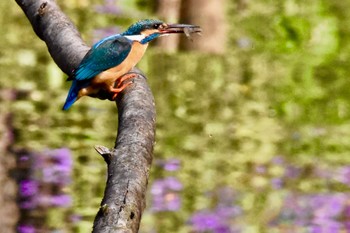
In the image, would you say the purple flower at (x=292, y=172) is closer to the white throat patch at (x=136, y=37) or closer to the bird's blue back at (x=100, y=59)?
the bird's blue back at (x=100, y=59)

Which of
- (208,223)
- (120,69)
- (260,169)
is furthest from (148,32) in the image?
(260,169)

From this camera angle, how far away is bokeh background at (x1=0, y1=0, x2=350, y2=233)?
6.90m

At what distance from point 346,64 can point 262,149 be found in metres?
1.82

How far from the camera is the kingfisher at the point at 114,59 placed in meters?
3.44

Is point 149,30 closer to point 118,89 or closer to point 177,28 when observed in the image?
point 177,28

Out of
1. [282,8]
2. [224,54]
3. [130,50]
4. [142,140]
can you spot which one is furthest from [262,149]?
[142,140]

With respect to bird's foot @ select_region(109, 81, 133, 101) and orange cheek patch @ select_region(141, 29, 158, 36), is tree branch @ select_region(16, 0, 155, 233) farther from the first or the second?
orange cheek patch @ select_region(141, 29, 158, 36)

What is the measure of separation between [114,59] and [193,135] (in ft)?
12.4

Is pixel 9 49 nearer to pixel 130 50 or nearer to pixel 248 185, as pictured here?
pixel 248 185

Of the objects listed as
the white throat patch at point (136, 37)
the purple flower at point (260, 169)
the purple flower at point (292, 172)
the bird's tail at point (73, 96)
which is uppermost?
the purple flower at point (292, 172)

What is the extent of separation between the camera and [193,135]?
7406 mm

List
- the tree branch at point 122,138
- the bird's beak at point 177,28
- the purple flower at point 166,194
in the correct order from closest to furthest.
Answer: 1. the tree branch at point 122,138
2. the bird's beak at point 177,28
3. the purple flower at point 166,194

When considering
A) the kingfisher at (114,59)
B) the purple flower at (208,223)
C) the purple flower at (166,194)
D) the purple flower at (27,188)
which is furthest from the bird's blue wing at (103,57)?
the purple flower at (208,223)

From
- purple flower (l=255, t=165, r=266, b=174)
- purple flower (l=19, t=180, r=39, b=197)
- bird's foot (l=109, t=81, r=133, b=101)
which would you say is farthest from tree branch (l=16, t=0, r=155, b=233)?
purple flower (l=255, t=165, r=266, b=174)
